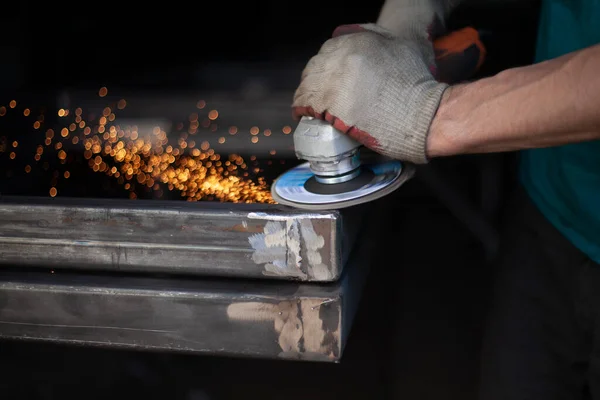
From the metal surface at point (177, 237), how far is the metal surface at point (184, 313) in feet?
0.08

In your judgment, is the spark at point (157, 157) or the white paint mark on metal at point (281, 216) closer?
the white paint mark on metal at point (281, 216)

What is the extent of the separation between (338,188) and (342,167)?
0.10 feet

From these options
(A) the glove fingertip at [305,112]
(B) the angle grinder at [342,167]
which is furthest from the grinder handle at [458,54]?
(A) the glove fingertip at [305,112]

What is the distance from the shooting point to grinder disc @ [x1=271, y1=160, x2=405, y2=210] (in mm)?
814

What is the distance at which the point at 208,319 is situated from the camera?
86 centimetres

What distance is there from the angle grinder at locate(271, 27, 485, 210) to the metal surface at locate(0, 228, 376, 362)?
0.40 ft

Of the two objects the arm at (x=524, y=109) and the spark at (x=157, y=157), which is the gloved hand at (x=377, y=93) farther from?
the spark at (x=157, y=157)

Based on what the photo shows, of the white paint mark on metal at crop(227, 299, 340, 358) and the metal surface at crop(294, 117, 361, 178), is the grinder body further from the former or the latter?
the white paint mark on metal at crop(227, 299, 340, 358)

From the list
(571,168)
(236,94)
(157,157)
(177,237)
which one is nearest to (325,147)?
(177,237)

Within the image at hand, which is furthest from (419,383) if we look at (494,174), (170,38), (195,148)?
(170,38)

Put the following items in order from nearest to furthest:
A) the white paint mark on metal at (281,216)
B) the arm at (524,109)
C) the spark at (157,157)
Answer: the arm at (524,109), the white paint mark on metal at (281,216), the spark at (157,157)

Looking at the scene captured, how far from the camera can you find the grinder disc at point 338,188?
814mm

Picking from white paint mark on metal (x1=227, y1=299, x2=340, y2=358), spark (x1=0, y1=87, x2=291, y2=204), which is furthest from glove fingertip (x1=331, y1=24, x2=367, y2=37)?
white paint mark on metal (x1=227, y1=299, x2=340, y2=358)

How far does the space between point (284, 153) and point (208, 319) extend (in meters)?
0.67
